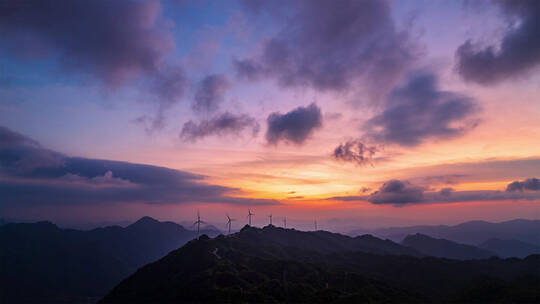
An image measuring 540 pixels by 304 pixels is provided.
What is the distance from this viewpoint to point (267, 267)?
147 metres

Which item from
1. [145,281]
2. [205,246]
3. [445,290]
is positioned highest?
[205,246]

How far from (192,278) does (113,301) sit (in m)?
49.6

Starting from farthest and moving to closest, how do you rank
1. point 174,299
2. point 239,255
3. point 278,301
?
→ point 239,255 → point 174,299 → point 278,301

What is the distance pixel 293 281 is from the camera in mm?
131250

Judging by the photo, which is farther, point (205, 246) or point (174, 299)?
point (205, 246)

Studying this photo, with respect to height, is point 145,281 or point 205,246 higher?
point 205,246

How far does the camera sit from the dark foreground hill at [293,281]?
106375 millimetres

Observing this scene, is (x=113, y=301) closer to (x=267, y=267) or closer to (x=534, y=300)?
(x=267, y=267)

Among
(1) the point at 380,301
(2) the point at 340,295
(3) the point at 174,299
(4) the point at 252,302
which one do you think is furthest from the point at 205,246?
(1) the point at 380,301

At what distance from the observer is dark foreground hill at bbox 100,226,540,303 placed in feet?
349

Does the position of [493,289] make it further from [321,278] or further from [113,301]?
[113,301]

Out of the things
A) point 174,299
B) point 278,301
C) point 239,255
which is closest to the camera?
point 278,301

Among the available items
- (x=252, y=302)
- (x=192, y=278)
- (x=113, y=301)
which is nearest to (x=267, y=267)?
(x=192, y=278)

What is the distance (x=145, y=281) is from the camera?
15350 cm
